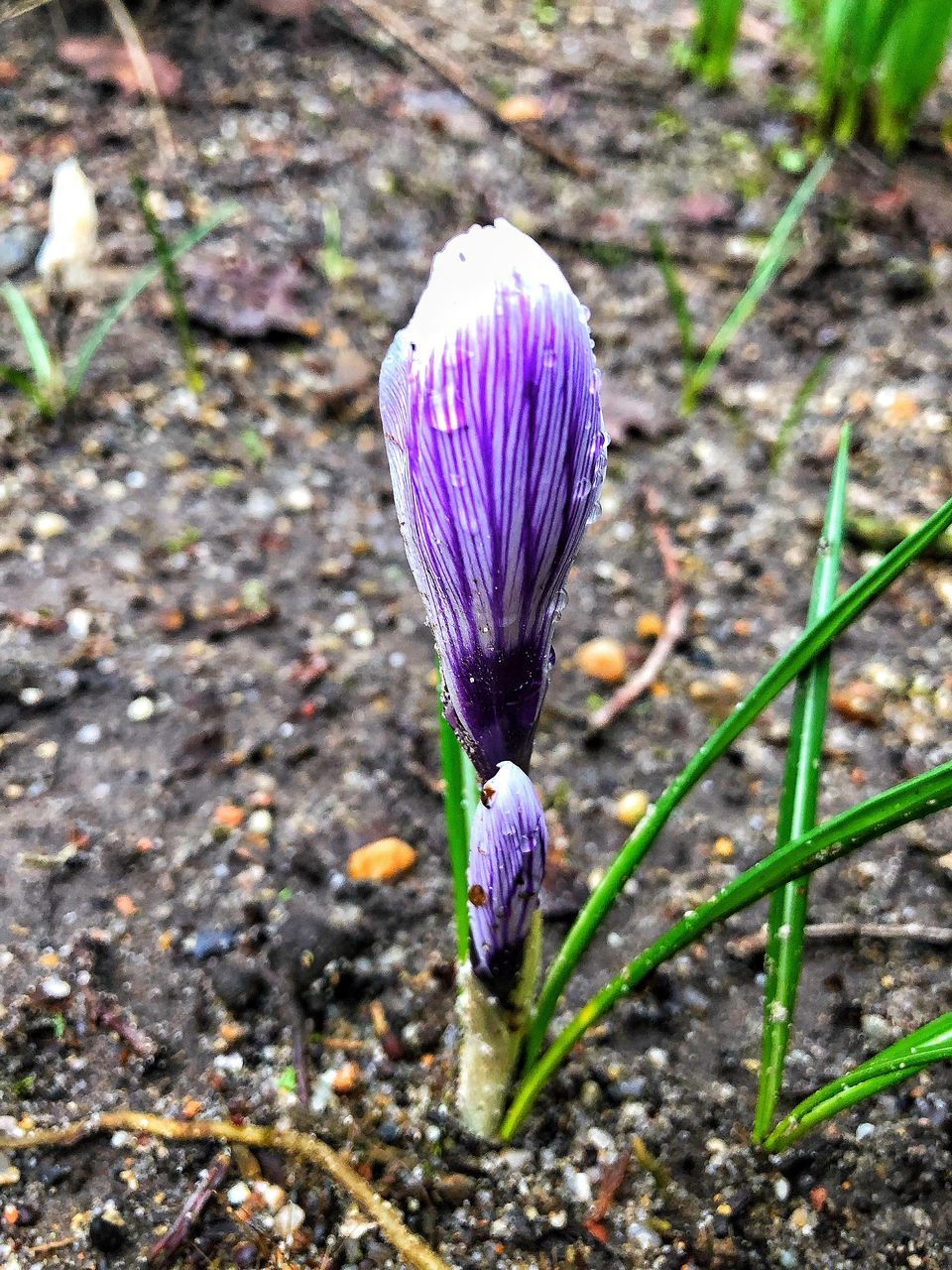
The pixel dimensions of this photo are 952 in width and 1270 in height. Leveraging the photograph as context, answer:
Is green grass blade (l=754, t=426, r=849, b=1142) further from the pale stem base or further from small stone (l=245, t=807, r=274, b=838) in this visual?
small stone (l=245, t=807, r=274, b=838)

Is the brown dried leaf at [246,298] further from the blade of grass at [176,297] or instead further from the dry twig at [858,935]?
the dry twig at [858,935]

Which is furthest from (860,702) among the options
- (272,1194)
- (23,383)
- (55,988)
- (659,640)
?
(23,383)

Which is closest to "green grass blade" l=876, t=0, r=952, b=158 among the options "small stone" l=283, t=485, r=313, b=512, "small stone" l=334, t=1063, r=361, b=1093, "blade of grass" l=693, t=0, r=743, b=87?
"blade of grass" l=693, t=0, r=743, b=87

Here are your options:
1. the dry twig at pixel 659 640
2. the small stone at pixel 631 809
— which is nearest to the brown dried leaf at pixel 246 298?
the dry twig at pixel 659 640

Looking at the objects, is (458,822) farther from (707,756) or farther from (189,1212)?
(189,1212)

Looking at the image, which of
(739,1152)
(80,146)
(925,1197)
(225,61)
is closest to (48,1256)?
(739,1152)

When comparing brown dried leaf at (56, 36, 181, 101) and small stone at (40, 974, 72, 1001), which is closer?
small stone at (40, 974, 72, 1001)
